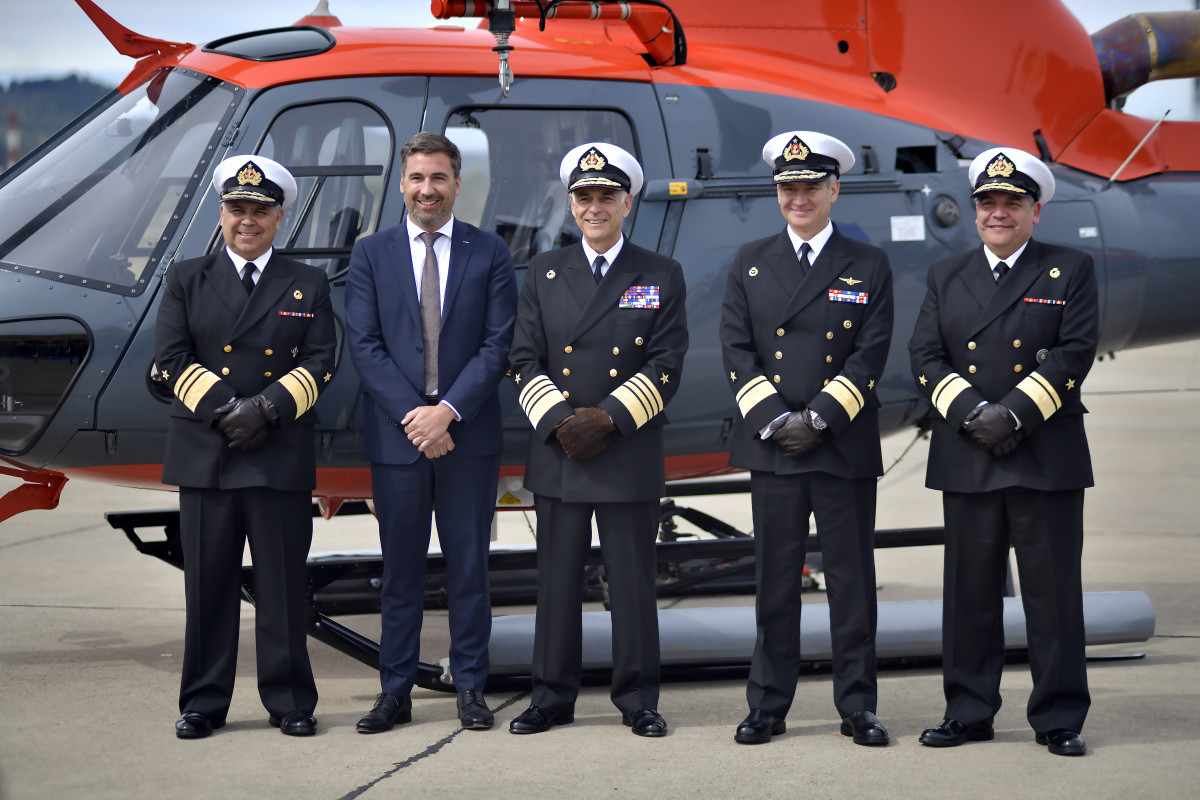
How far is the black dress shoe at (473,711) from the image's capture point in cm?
407

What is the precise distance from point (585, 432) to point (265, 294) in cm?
118

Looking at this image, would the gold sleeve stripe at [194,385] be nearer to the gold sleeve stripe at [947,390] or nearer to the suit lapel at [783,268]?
the suit lapel at [783,268]

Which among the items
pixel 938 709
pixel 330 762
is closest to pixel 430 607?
pixel 330 762

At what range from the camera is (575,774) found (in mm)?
3625

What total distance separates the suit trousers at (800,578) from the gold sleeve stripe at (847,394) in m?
0.23

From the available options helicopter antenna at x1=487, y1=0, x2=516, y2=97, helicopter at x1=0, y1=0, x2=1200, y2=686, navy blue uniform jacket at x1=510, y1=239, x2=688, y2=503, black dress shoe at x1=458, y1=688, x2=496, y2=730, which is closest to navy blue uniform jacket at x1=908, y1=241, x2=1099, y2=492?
navy blue uniform jacket at x1=510, y1=239, x2=688, y2=503

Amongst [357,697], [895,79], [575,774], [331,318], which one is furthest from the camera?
[895,79]

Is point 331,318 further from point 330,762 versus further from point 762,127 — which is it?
point 762,127

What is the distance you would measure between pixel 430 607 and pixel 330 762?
2190mm

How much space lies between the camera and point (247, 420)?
152 inches

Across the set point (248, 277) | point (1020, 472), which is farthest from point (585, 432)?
point (1020, 472)

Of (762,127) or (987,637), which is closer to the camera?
(987,637)

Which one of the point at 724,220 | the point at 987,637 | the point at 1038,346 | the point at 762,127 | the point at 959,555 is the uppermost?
the point at 762,127

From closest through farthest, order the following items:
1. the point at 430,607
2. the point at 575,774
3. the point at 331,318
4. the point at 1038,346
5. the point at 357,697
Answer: the point at 575,774 → the point at 1038,346 → the point at 331,318 → the point at 357,697 → the point at 430,607
